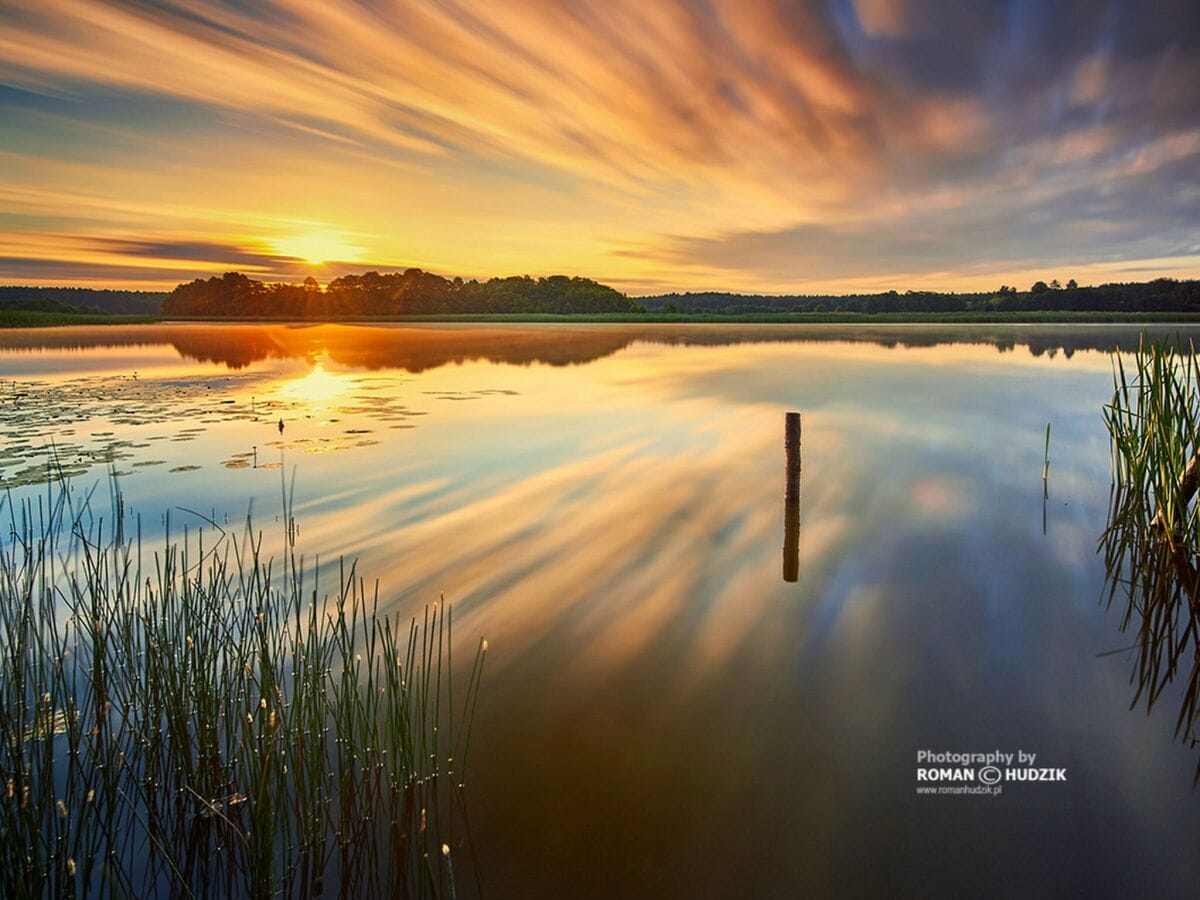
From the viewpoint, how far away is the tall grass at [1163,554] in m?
6.00

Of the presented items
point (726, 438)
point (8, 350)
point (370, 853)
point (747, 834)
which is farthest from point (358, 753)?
point (8, 350)

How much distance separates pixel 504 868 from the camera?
149 inches

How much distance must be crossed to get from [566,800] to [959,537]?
24.0 feet

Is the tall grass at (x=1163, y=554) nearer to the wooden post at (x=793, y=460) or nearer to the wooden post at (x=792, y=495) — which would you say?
the wooden post at (x=792, y=495)

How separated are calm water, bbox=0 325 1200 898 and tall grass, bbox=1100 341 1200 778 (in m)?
0.27

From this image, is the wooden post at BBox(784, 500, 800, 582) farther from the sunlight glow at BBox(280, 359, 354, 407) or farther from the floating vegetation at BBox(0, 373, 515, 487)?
the sunlight glow at BBox(280, 359, 354, 407)

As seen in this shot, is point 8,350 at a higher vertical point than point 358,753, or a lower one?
higher

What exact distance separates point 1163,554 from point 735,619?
554 centimetres

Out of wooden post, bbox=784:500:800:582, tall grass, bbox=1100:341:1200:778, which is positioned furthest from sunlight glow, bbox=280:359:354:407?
tall grass, bbox=1100:341:1200:778

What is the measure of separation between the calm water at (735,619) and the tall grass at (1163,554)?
0.90ft

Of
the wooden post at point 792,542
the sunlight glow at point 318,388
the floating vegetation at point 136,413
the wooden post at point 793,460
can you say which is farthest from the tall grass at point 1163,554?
the sunlight glow at point 318,388

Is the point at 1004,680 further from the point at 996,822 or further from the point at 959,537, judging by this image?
the point at 959,537

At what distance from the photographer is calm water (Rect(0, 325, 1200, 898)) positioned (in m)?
4.04

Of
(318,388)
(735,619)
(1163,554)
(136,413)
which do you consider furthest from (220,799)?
(318,388)
